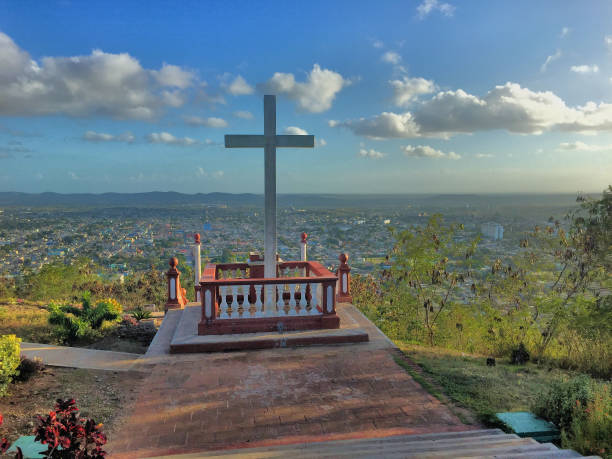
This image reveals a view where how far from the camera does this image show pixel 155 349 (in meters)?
6.34

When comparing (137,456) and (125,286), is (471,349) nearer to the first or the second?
(137,456)

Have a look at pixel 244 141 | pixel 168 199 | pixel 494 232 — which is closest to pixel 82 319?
pixel 244 141

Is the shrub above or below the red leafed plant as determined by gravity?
below

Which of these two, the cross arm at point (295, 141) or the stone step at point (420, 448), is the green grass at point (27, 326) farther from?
the cross arm at point (295, 141)

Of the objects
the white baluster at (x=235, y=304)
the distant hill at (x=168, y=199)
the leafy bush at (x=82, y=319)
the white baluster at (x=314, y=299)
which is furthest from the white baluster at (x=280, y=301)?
the distant hill at (x=168, y=199)

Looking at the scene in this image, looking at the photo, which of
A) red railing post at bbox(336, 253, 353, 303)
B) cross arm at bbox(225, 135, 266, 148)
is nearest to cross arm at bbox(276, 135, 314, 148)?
cross arm at bbox(225, 135, 266, 148)

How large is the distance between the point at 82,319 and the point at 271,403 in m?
4.63

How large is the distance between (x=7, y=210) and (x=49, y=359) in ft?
142

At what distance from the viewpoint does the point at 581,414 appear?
12.5 ft

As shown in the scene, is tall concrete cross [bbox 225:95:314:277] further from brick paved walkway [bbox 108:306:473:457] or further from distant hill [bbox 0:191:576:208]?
distant hill [bbox 0:191:576:208]

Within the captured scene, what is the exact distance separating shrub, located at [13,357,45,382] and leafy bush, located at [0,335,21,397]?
0.11 m

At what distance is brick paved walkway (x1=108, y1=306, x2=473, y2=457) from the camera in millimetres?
3902

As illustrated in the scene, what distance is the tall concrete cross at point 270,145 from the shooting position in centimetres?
743

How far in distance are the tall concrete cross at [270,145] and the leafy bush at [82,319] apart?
10.5ft
